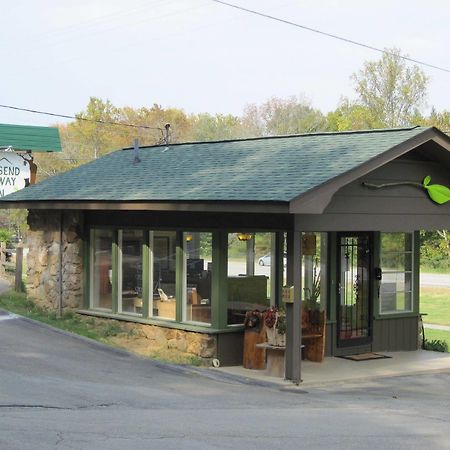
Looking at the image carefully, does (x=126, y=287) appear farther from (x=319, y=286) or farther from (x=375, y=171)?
(x=375, y=171)

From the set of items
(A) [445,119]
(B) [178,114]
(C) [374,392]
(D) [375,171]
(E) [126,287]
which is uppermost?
(B) [178,114]

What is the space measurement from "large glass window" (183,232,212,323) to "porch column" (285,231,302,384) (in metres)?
1.95

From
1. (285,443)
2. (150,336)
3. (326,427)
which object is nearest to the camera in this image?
(285,443)

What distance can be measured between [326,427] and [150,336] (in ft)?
20.4

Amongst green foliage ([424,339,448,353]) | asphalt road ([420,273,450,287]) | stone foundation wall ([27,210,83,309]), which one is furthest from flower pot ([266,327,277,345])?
asphalt road ([420,273,450,287])

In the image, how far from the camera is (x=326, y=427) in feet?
30.6

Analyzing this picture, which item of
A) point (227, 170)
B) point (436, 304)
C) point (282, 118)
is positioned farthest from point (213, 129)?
point (227, 170)

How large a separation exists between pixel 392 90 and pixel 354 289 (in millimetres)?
32795

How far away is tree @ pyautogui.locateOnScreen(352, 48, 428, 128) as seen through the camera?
4569cm

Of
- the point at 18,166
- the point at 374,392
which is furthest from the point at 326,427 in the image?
the point at 18,166

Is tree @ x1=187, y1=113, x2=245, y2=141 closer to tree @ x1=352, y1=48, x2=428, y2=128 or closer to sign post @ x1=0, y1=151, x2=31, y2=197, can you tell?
tree @ x1=352, y1=48, x2=428, y2=128

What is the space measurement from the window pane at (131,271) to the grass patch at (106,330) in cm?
39

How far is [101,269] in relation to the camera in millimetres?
16641

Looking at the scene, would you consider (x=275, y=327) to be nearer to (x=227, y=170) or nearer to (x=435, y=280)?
(x=227, y=170)
